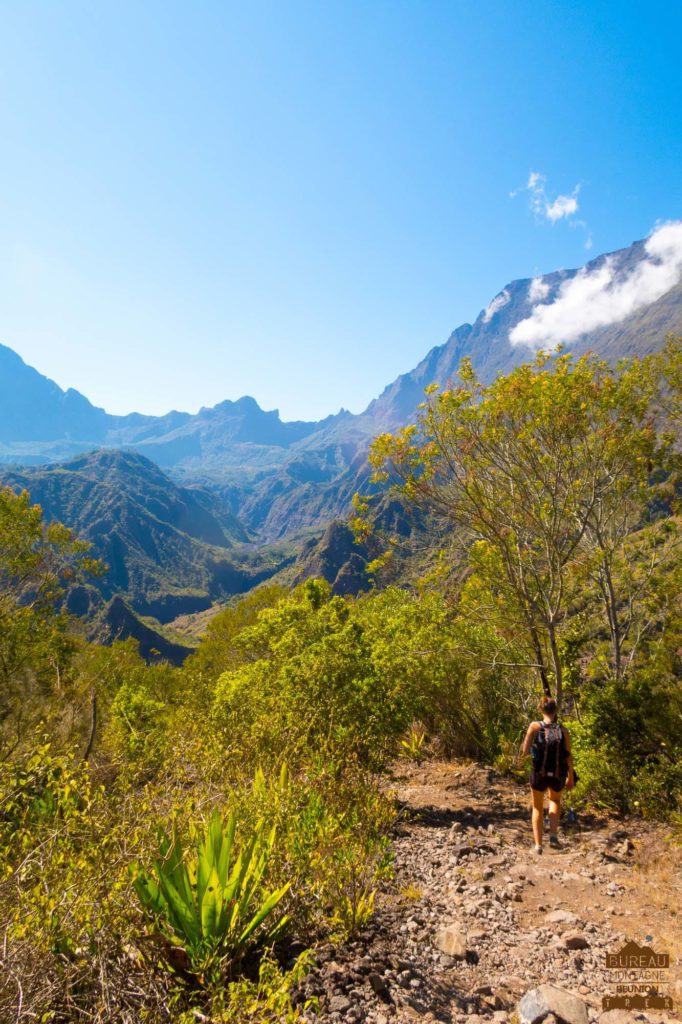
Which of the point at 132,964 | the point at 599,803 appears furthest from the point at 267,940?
the point at 599,803

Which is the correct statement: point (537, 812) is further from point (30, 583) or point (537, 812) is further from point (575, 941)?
point (30, 583)

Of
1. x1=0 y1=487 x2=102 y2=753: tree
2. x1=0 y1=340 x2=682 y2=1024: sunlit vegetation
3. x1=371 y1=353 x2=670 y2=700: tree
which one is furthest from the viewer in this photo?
x1=0 y1=487 x2=102 y2=753: tree

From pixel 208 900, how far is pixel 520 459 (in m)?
7.93

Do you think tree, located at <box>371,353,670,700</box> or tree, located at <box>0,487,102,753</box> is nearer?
tree, located at <box>371,353,670,700</box>

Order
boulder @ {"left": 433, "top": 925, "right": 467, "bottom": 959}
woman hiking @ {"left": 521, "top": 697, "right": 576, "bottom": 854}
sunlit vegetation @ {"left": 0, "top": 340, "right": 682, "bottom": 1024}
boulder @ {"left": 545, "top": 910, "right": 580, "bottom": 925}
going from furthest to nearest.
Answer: woman hiking @ {"left": 521, "top": 697, "right": 576, "bottom": 854} < boulder @ {"left": 545, "top": 910, "right": 580, "bottom": 925} < boulder @ {"left": 433, "top": 925, "right": 467, "bottom": 959} < sunlit vegetation @ {"left": 0, "top": 340, "right": 682, "bottom": 1024}

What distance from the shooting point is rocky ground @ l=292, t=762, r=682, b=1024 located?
3570 mm

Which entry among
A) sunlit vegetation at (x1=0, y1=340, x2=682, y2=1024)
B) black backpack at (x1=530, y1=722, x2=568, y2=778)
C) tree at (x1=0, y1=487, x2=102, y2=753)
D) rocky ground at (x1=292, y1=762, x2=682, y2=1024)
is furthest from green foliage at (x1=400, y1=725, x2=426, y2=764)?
tree at (x1=0, y1=487, x2=102, y2=753)

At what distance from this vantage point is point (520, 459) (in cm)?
891

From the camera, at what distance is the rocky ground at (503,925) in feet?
11.7

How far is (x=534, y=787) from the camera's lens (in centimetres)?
669

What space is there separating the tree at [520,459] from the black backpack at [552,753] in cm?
143

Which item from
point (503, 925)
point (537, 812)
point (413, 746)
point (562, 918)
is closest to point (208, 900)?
point (503, 925)

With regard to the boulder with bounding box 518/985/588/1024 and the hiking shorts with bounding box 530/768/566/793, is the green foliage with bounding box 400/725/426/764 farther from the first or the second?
the boulder with bounding box 518/985/588/1024

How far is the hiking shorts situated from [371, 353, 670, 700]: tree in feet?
5.53
